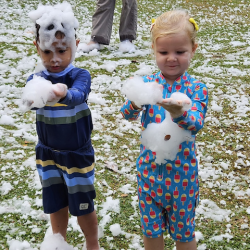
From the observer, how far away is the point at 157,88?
1.55 m

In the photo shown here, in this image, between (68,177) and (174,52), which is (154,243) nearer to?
(68,177)

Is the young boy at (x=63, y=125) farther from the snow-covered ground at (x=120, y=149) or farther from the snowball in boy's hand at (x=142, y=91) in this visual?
the snow-covered ground at (x=120, y=149)

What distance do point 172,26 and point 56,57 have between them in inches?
24.9

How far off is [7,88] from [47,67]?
2.79 metres

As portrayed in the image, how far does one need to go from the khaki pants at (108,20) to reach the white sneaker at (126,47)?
156mm

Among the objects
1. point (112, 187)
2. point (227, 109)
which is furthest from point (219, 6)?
point (112, 187)

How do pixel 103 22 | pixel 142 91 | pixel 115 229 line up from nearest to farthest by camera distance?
pixel 142 91
pixel 115 229
pixel 103 22

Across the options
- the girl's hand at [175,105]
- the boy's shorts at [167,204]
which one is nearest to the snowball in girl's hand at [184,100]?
the girl's hand at [175,105]

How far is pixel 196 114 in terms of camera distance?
5.13 feet

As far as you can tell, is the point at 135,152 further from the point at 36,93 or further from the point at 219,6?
the point at 219,6

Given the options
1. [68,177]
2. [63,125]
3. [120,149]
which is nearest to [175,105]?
[63,125]

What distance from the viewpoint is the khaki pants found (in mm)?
5727

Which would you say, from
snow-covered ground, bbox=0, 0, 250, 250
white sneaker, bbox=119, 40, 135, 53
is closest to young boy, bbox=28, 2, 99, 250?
snow-covered ground, bbox=0, 0, 250, 250

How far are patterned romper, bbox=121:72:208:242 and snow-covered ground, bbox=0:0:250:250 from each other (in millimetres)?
341
